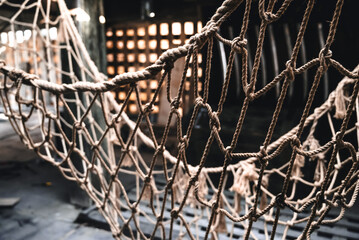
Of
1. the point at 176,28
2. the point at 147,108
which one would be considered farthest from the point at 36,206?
the point at 176,28

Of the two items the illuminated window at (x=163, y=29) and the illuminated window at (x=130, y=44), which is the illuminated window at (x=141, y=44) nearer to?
the illuminated window at (x=130, y=44)

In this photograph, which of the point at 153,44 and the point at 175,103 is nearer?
the point at 175,103

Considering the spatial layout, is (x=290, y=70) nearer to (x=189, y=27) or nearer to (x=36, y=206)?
(x=36, y=206)

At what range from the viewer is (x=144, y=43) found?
3.76m

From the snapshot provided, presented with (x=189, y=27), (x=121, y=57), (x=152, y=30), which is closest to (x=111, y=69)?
(x=121, y=57)

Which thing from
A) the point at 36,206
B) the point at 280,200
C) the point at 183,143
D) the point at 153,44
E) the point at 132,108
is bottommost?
the point at 36,206

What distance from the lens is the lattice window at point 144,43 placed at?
3.29 m

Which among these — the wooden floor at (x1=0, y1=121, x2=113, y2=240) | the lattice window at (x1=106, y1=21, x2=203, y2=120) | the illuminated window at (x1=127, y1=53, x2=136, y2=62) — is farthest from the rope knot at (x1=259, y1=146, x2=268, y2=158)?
the illuminated window at (x1=127, y1=53, x2=136, y2=62)

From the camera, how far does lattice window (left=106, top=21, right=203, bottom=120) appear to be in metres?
3.29

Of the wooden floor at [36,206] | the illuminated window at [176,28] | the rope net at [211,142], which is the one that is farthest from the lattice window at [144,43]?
the wooden floor at [36,206]

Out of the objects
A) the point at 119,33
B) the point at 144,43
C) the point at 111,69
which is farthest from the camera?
the point at 111,69

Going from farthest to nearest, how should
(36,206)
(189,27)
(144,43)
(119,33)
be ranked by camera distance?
(119,33), (144,43), (189,27), (36,206)

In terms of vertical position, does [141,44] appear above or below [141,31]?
below

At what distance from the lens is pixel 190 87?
12.3 ft
